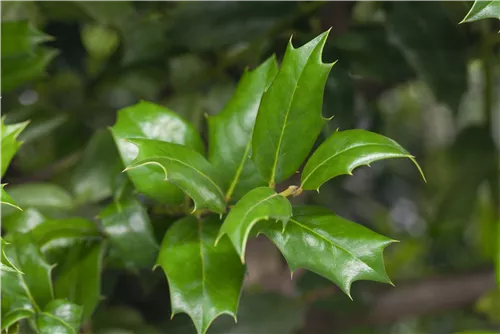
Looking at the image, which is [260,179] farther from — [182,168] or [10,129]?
[10,129]

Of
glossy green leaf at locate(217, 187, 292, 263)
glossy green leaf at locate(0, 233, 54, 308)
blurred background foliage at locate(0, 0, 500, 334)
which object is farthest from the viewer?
blurred background foliage at locate(0, 0, 500, 334)

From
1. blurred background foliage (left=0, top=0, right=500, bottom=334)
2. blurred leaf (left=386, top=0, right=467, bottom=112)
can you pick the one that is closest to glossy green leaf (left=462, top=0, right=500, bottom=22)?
blurred background foliage (left=0, top=0, right=500, bottom=334)

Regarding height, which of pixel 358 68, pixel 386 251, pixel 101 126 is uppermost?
pixel 358 68

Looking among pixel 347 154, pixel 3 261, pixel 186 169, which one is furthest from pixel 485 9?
pixel 3 261

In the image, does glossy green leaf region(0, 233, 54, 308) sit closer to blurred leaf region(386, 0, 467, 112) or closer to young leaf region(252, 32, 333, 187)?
young leaf region(252, 32, 333, 187)

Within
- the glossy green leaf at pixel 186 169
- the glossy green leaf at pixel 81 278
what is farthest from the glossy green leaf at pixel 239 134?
the glossy green leaf at pixel 81 278

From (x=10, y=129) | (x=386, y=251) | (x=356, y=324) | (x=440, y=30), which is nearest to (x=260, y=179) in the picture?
(x=10, y=129)
